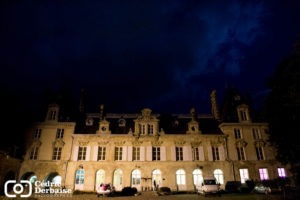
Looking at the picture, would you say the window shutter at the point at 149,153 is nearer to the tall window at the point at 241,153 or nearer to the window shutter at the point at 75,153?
the window shutter at the point at 75,153

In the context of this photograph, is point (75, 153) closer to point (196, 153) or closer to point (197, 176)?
point (196, 153)

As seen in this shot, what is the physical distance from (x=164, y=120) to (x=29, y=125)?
2090 cm

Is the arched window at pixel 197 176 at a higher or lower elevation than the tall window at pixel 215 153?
lower

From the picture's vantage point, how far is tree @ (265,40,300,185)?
16.0 m

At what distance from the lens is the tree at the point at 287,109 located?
16.0 meters

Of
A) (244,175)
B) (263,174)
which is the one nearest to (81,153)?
(244,175)

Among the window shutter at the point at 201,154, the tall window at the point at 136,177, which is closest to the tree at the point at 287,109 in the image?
the window shutter at the point at 201,154

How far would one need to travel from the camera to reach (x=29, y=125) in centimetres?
3138

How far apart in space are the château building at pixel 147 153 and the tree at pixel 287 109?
12.0 meters

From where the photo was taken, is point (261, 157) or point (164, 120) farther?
point (164, 120)

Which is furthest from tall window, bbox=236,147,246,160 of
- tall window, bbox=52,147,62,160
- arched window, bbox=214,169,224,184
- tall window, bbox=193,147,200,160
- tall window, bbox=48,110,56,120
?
tall window, bbox=48,110,56,120

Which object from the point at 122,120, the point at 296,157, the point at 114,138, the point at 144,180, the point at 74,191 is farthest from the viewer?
the point at 122,120

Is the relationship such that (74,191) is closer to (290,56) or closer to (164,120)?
(164,120)

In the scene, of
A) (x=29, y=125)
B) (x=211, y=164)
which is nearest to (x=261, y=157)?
(x=211, y=164)
